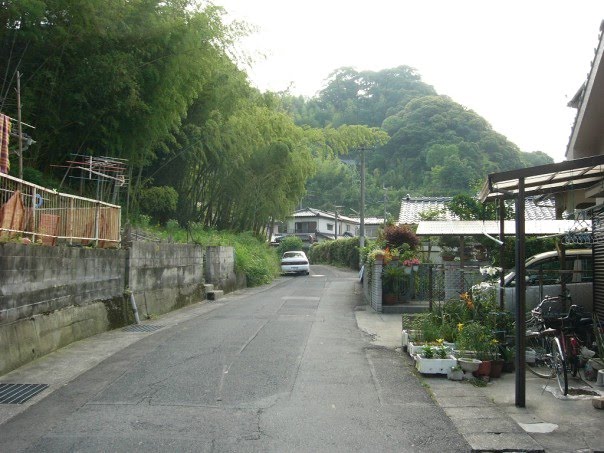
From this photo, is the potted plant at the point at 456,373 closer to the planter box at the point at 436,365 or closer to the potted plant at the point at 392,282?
the planter box at the point at 436,365

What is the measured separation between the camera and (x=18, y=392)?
22.1 feet

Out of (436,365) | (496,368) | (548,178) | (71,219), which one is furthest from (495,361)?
(71,219)

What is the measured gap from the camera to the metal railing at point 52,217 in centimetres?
816

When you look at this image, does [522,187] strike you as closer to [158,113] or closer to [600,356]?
[600,356]

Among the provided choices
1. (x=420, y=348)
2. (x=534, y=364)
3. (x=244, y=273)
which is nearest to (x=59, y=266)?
(x=420, y=348)

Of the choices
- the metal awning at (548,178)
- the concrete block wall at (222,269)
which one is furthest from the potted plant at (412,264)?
the concrete block wall at (222,269)

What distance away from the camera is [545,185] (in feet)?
26.8

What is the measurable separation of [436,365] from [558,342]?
1.59m

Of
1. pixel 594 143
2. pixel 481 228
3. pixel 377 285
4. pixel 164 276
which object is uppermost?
pixel 594 143

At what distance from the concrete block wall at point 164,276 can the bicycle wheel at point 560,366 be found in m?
9.05

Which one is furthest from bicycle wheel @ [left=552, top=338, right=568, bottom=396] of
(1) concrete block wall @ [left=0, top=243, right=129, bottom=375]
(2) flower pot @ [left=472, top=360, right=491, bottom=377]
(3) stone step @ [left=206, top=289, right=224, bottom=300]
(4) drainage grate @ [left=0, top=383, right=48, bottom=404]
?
(3) stone step @ [left=206, top=289, right=224, bottom=300]

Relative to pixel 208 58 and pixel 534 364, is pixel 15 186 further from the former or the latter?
pixel 534 364

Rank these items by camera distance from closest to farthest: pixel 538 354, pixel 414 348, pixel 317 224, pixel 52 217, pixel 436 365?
pixel 436 365 → pixel 538 354 → pixel 414 348 → pixel 52 217 → pixel 317 224

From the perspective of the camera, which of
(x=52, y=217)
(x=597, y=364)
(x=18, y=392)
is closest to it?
(x=18, y=392)
